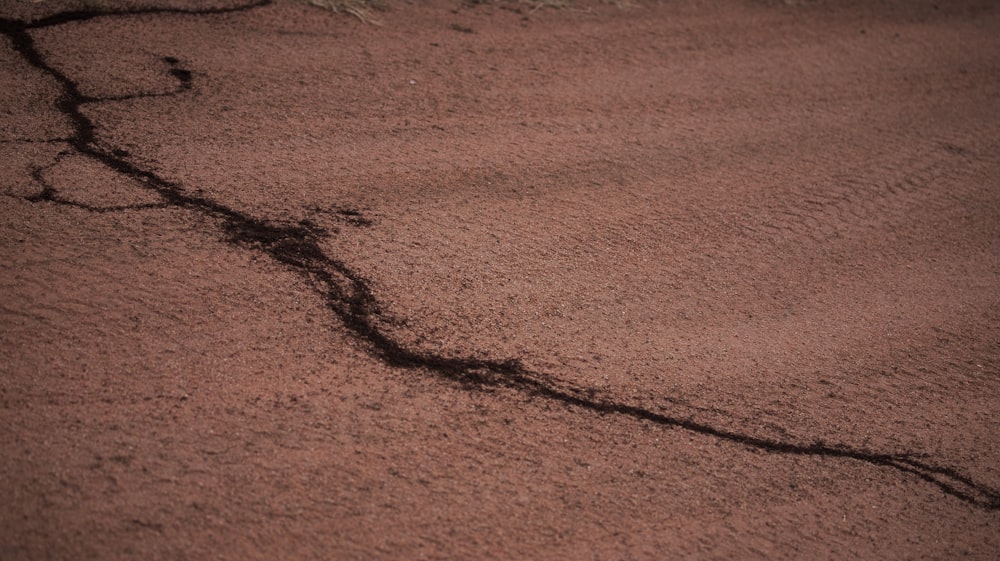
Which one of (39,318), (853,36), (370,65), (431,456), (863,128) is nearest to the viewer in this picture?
(431,456)

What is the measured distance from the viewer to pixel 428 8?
586 cm

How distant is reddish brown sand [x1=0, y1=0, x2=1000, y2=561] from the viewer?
257 cm

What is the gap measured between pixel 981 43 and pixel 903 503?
5503 millimetres

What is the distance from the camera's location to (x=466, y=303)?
338 cm

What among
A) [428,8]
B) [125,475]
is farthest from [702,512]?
[428,8]

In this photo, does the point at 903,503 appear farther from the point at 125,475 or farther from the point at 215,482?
the point at 125,475

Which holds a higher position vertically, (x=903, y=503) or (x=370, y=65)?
(x=370, y=65)

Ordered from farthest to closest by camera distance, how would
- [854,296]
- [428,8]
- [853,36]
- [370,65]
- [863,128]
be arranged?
[853,36]
[428,8]
[863,128]
[370,65]
[854,296]

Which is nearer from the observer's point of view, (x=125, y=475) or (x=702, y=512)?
(x=125, y=475)

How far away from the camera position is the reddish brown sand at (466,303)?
2.57m

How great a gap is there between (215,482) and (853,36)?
5.98 meters

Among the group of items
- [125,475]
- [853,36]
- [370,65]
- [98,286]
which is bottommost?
[125,475]

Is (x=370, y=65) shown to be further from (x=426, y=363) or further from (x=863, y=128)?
(x=863, y=128)

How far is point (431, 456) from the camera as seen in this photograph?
2715 mm
